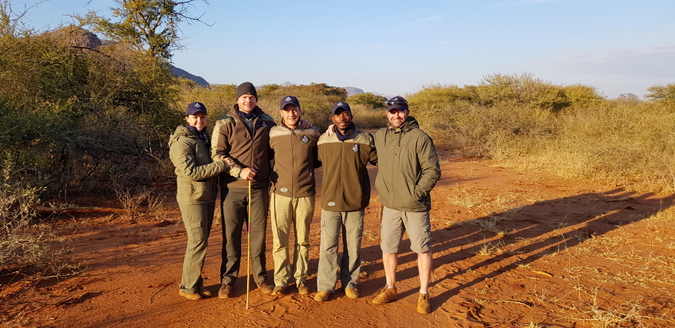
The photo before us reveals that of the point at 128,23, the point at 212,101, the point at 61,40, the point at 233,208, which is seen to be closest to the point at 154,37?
the point at 128,23

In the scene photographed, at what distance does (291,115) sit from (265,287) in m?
1.57

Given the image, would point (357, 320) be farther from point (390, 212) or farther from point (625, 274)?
point (625, 274)

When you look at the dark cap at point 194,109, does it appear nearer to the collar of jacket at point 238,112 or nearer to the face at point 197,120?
the face at point 197,120

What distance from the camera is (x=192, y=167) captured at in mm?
3676

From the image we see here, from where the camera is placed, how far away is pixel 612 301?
13.3 ft

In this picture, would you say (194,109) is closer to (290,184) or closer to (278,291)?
(290,184)

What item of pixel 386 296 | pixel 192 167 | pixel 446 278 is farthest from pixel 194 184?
pixel 446 278

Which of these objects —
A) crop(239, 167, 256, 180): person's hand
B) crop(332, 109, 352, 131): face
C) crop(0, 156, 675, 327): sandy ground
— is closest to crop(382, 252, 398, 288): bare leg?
crop(0, 156, 675, 327): sandy ground

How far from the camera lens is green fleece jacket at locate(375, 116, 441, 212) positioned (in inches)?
146

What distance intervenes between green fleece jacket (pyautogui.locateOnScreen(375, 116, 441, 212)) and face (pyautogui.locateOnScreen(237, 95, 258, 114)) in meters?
1.18

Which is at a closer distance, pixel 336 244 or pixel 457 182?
pixel 336 244

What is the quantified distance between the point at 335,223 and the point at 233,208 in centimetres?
90

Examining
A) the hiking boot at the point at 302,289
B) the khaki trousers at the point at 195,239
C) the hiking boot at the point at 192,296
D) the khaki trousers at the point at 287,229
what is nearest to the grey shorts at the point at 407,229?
the khaki trousers at the point at 287,229

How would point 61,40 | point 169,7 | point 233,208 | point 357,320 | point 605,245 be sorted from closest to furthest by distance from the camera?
point 357,320, point 233,208, point 605,245, point 61,40, point 169,7
